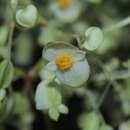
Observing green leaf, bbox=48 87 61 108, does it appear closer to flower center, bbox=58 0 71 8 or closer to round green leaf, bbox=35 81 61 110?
round green leaf, bbox=35 81 61 110

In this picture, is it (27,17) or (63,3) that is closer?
(27,17)

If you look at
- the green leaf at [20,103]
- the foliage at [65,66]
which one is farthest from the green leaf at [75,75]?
the green leaf at [20,103]

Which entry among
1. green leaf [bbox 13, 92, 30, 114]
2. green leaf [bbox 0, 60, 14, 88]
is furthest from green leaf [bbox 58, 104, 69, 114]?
green leaf [bbox 13, 92, 30, 114]

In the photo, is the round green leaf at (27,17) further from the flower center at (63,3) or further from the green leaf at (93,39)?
the flower center at (63,3)

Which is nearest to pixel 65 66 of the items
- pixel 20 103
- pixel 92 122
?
pixel 92 122

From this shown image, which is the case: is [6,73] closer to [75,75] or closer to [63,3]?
[75,75]

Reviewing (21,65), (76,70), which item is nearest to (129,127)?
(76,70)

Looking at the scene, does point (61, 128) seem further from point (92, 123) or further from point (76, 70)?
point (76, 70)
